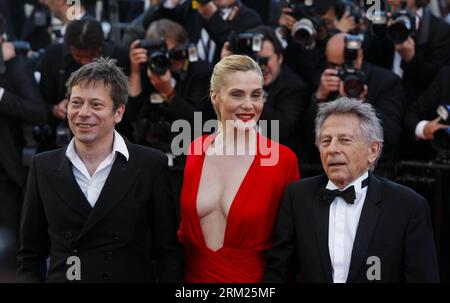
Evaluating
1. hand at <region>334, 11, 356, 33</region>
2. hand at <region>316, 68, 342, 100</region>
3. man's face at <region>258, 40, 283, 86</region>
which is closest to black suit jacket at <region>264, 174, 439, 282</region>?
hand at <region>316, 68, 342, 100</region>

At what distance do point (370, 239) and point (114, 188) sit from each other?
3.23 feet

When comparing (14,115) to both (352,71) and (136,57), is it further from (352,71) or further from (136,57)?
(352,71)

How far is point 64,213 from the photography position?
320 centimetres

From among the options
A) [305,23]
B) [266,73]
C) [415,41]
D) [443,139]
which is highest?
[305,23]

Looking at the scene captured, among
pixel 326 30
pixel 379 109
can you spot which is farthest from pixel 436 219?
pixel 326 30

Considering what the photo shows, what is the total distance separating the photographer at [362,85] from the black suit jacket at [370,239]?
159cm

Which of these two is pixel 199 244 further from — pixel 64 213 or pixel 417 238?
A: pixel 417 238

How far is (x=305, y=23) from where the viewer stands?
17.4 ft

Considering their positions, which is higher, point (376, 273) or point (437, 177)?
point (437, 177)

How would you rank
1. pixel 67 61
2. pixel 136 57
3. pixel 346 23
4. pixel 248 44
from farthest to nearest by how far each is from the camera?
1. pixel 346 23
2. pixel 67 61
3. pixel 136 57
4. pixel 248 44

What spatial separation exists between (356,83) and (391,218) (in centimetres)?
173

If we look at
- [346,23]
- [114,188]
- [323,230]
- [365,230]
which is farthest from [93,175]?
[346,23]

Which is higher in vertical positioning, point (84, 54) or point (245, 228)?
point (84, 54)

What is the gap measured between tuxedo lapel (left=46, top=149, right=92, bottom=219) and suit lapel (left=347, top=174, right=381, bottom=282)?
1005 millimetres
